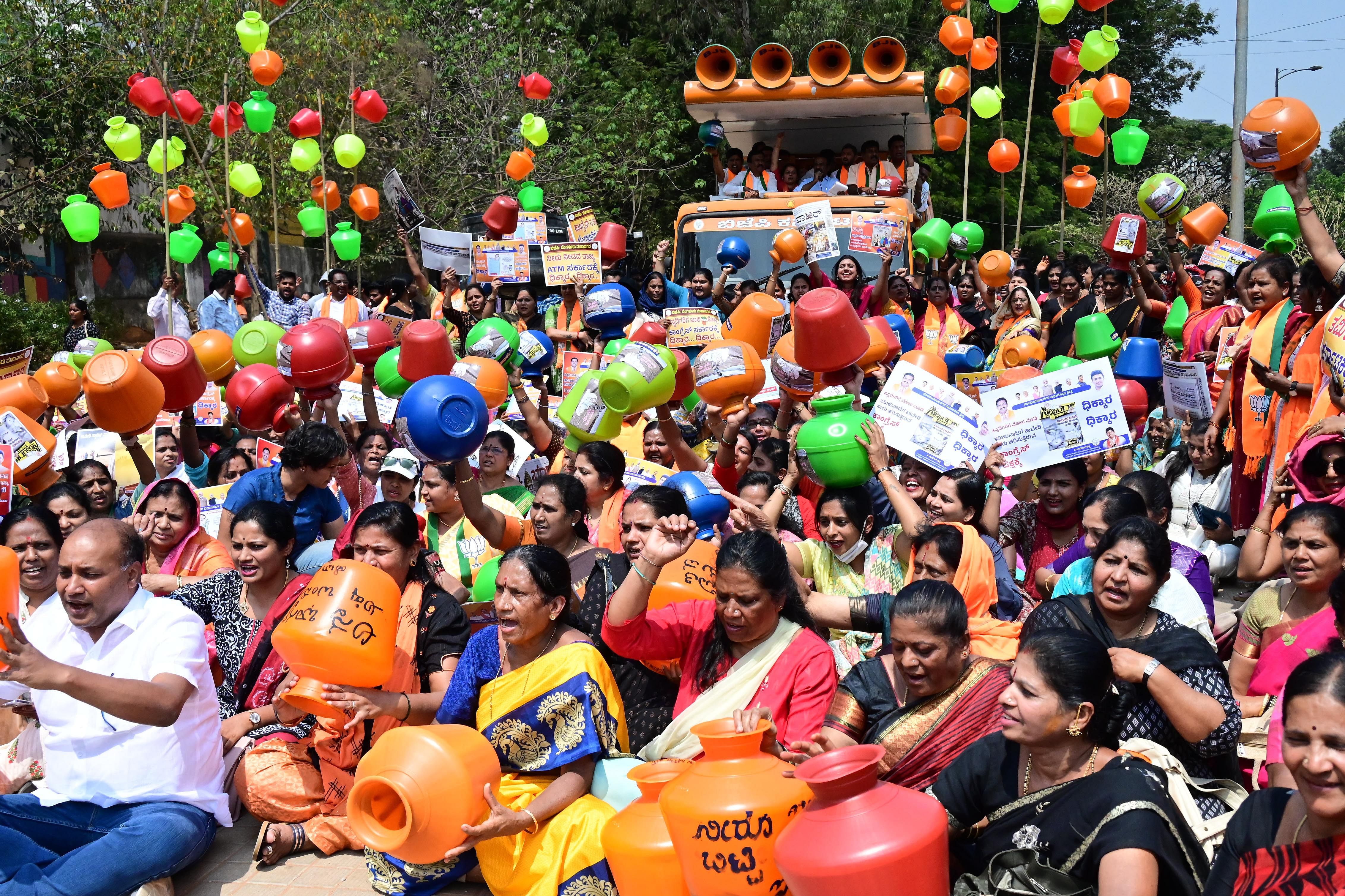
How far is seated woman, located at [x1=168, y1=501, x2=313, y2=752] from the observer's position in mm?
4195

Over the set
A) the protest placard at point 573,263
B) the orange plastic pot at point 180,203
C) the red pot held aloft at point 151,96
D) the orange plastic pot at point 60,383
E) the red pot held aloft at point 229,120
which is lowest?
the orange plastic pot at point 60,383

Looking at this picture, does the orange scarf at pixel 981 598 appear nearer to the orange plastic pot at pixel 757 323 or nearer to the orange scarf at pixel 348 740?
the orange scarf at pixel 348 740

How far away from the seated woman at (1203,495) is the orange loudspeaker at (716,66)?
602 cm

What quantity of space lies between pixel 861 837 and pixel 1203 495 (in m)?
4.01

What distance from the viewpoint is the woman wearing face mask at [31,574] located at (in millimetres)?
4098

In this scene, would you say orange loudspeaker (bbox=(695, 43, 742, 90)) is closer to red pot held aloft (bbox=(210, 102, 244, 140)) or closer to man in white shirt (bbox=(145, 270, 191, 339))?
red pot held aloft (bbox=(210, 102, 244, 140))

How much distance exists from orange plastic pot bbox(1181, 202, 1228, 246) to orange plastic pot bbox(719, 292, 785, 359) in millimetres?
2470

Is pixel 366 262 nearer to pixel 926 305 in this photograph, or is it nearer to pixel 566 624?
pixel 926 305

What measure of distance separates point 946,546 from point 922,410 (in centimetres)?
104

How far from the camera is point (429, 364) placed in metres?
5.43

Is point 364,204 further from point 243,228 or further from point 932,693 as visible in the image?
point 932,693

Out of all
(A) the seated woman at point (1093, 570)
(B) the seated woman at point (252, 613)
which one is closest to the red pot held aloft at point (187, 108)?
(B) the seated woman at point (252, 613)

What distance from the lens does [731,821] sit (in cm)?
Answer: 273

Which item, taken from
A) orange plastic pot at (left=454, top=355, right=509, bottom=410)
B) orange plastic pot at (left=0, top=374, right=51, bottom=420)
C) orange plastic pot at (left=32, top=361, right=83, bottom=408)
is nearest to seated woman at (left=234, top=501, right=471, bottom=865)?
orange plastic pot at (left=454, top=355, right=509, bottom=410)
